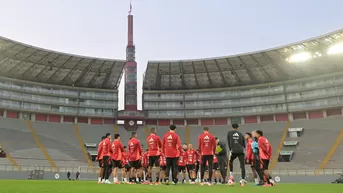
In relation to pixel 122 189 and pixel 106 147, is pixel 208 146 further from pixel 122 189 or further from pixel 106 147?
pixel 122 189

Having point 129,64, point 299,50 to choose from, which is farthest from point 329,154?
point 129,64

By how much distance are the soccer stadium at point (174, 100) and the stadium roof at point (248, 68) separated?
0.16 metres

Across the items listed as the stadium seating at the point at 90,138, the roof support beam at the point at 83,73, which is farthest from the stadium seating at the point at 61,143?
the roof support beam at the point at 83,73

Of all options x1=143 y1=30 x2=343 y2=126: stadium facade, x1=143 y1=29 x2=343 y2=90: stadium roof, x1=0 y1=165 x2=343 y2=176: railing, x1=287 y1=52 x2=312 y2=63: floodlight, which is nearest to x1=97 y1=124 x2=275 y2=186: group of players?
x1=0 y1=165 x2=343 y2=176: railing

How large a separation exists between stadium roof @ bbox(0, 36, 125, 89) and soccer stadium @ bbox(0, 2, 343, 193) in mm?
159

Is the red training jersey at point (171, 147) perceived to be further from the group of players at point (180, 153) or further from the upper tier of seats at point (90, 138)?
the upper tier of seats at point (90, 138)

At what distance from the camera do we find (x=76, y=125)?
5784 cm

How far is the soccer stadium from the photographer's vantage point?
47.3 m

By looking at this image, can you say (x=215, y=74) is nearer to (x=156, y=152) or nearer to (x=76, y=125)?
(x=76, y=125)

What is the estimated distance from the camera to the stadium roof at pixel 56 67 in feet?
163

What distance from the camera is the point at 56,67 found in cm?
5550

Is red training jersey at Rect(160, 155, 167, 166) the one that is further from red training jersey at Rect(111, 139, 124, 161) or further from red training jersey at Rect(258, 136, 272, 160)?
red training jersey at Rect(258, 136, 272, 160)

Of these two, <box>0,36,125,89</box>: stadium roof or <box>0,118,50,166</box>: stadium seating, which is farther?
<box>0,36,125,89</box>: stadium roof

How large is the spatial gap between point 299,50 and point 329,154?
16.4 m
